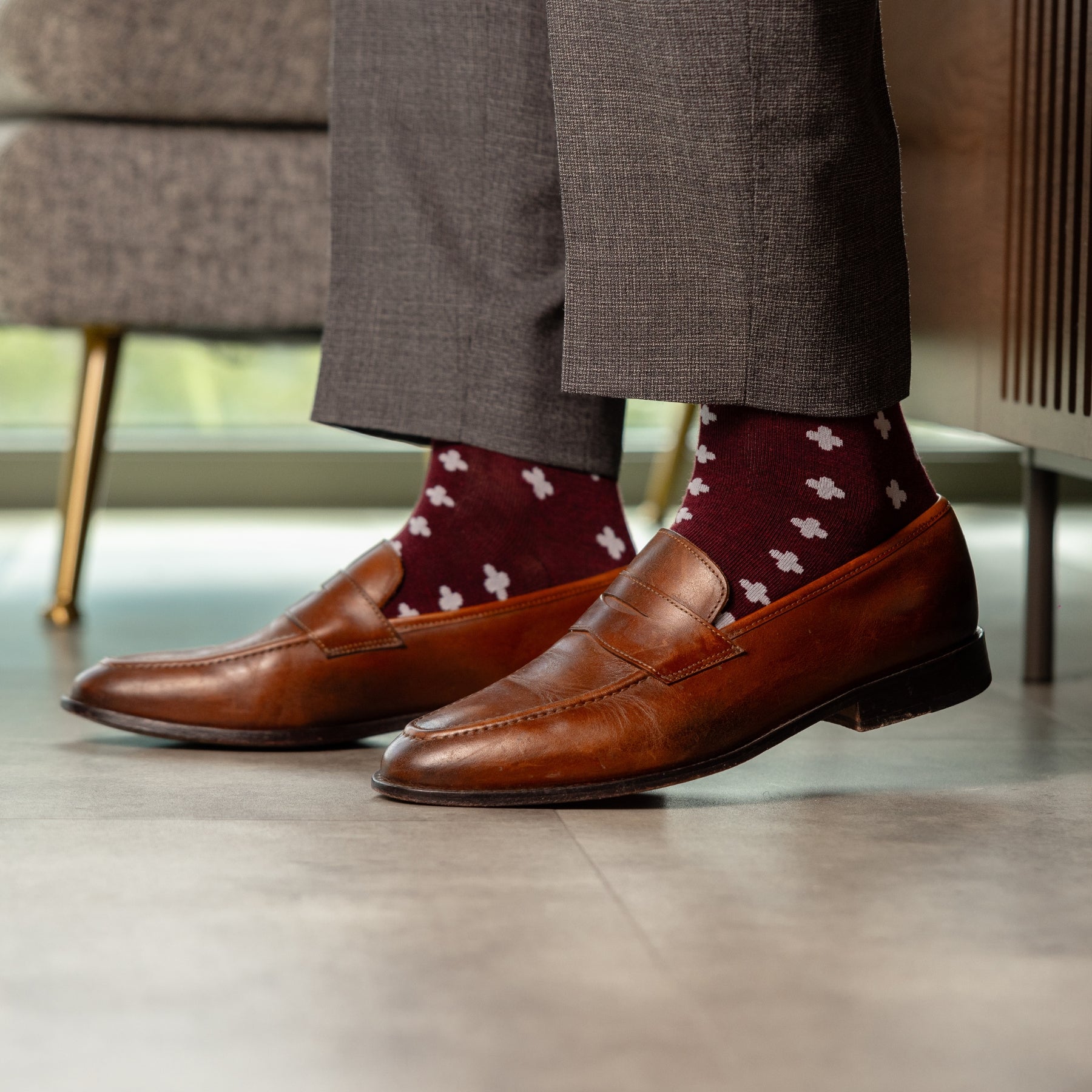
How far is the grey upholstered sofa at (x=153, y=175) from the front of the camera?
1186 millimetres

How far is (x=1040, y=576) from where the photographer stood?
0.97 metres

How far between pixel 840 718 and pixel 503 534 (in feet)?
0.68

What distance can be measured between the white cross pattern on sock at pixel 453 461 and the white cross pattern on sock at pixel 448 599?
0.23ft

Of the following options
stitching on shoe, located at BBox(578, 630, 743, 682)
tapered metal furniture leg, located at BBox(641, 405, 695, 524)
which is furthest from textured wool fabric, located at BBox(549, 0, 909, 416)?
tapered metal furniture leg, located at BBox(641, 405, 695, 524)

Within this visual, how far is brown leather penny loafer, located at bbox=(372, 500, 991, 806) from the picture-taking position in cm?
63

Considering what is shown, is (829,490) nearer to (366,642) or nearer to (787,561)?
(787,561)

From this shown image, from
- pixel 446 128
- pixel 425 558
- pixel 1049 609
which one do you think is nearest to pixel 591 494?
pixel 425 558

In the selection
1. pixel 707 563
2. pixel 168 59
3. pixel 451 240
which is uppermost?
pixel 168 59

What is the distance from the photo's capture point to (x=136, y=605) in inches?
52.0

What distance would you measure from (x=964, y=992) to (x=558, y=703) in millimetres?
242

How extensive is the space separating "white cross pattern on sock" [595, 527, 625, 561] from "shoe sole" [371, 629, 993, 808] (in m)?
0.16

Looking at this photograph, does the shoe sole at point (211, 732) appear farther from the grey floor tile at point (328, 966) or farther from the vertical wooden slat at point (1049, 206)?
the vertical wooden slat at point (1049, 206)

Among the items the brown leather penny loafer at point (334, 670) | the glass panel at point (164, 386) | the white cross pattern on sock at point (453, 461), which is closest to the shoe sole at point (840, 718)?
the brown leather penny loafer at point (334, 670)

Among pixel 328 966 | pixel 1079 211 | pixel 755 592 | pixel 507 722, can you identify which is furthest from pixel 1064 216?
pixel 328 966
